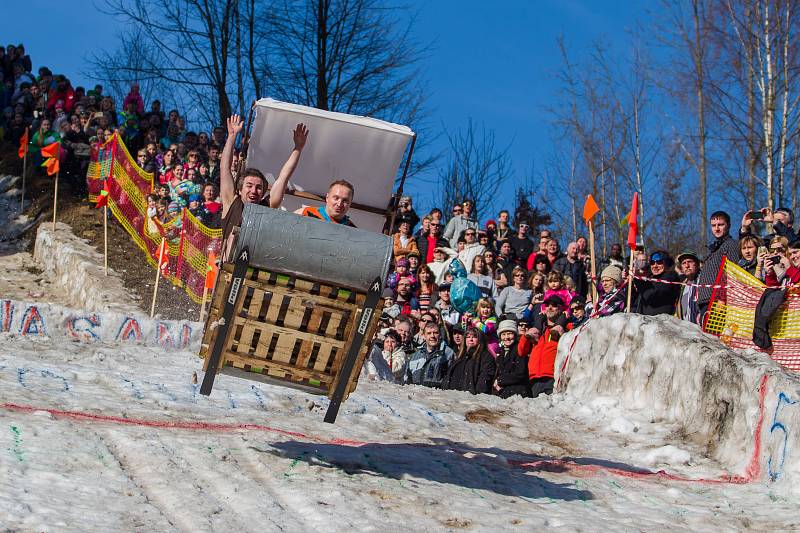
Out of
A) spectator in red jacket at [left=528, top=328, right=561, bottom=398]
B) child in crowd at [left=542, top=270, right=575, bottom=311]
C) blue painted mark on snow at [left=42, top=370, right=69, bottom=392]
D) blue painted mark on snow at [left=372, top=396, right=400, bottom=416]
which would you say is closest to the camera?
blue painted mark on snow at [left=42, top=370, right=69, bottom=392]

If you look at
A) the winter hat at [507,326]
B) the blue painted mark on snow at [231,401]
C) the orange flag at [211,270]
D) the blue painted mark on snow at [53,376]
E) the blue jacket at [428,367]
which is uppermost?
the winter hat at [507,326]

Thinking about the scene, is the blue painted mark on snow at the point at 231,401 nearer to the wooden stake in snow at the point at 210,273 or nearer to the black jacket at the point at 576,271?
the wooden stake in snow at the point at 210,273

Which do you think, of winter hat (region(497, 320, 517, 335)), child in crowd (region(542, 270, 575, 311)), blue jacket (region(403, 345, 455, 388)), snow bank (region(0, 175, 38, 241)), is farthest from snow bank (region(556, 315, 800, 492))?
snow bank (region(0, 175, 38, 241))

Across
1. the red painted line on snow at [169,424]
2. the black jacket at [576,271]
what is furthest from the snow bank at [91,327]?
the black jacket at [576,271]

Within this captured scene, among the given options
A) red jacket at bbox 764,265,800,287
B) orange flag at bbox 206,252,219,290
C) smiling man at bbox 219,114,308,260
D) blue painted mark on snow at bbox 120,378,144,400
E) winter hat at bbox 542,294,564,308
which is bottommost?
blue painted mark on snow at bbox 120,378,144,400

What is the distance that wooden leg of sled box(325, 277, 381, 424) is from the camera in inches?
239

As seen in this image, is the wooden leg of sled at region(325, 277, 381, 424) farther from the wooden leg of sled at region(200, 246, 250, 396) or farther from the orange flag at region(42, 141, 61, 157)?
the orange flag at region(42, 141, 61, 157)

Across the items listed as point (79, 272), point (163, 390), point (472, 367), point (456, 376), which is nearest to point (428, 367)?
point (456, 376)

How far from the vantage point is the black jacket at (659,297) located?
37.8ft

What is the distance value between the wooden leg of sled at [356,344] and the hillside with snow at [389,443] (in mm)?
585

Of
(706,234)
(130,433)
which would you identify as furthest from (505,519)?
(706,234)

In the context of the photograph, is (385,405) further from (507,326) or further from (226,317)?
(226,317)

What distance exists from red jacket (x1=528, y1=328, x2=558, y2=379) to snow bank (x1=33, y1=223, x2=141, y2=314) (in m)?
6.84

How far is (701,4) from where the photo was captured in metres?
21.7
